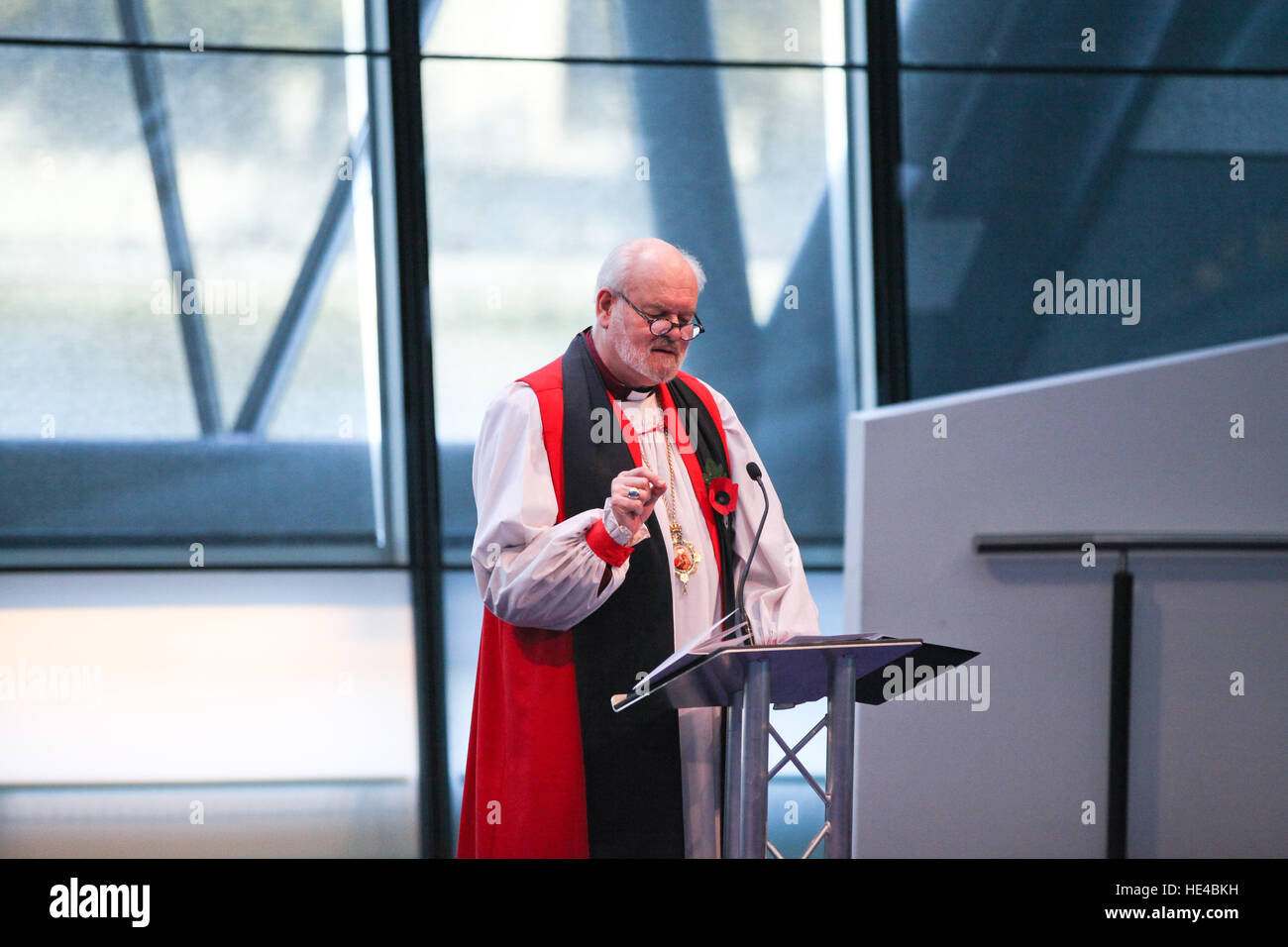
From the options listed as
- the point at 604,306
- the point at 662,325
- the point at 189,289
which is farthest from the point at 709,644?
the point at 189,289

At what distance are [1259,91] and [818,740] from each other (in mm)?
3039

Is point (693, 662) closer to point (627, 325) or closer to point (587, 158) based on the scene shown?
point (627, 325)

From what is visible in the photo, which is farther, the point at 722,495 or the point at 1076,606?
the point at 1076,606

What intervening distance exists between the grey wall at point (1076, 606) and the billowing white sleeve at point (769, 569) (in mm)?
662

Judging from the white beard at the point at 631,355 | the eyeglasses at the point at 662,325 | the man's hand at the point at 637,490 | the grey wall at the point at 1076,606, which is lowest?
the grey wall at the point at 1076,606

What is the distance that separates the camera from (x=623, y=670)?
2623mm

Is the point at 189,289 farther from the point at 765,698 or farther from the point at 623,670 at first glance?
the point at 765,698

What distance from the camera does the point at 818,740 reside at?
482 cm

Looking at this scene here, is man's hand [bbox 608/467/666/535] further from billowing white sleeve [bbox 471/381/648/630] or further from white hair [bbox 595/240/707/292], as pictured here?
white hair [bbox 595/240/707/292]

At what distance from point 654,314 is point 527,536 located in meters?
0.54

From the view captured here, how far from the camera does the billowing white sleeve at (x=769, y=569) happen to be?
2590 mm

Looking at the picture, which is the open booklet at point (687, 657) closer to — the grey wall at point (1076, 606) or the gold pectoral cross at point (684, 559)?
the gold pectoral cross at point (684, 559)

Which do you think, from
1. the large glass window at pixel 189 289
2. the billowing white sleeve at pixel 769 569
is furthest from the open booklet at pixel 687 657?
the large glass window at pixel 189 289
